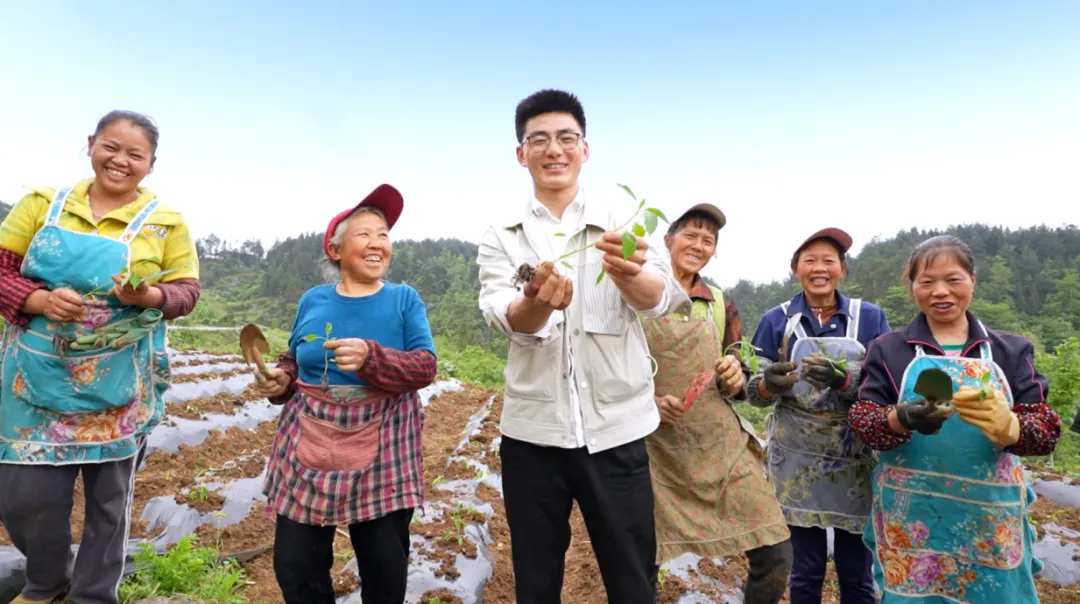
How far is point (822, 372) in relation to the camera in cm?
235

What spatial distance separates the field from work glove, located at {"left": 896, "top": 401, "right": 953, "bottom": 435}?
2127mm

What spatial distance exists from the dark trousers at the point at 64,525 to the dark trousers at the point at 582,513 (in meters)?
1.65

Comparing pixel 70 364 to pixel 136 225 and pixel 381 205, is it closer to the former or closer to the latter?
pixel 136 225

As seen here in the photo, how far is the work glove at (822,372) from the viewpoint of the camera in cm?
236

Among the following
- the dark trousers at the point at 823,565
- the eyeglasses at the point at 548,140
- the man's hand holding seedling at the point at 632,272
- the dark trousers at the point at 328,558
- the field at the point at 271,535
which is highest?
the eyeglasses at the point at 548,140

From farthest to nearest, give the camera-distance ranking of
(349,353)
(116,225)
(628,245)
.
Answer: (116,225), (349,353), (628,245)

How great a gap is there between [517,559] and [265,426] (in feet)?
19.1

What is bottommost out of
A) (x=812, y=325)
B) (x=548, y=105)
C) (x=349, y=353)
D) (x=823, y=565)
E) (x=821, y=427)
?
(x=823, y=565)

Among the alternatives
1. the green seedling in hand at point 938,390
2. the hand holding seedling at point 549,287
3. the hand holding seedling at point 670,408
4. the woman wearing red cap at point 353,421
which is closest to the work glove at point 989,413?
the green seedling in hand at point 938,390

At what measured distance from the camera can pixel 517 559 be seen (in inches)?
77.5

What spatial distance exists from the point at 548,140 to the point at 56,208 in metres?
1.95

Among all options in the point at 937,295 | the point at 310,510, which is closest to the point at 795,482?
the point at 937,295

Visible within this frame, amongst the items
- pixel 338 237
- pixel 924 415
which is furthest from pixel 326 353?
pixel 924 415

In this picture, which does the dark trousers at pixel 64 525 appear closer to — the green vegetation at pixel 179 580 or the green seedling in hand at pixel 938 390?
the green vegetation at pixel 179 580
